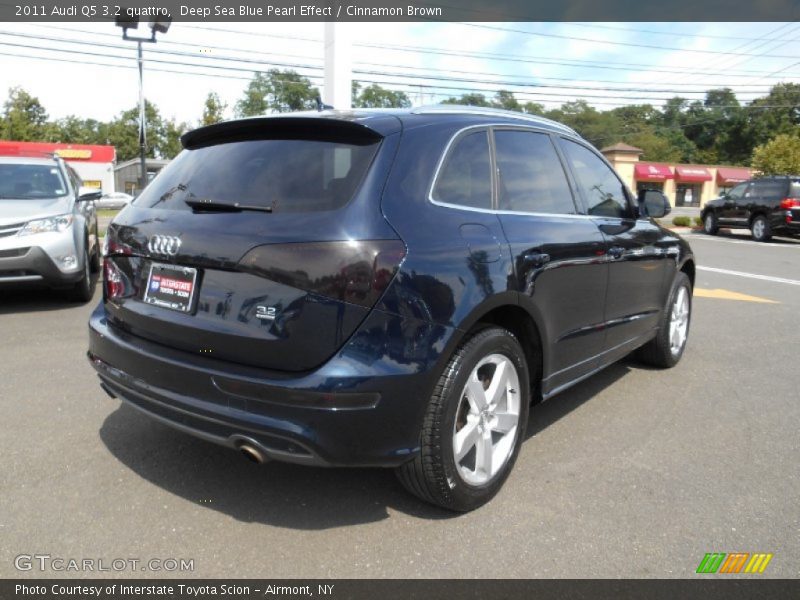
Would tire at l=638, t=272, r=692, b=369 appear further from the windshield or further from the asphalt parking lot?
the windshield

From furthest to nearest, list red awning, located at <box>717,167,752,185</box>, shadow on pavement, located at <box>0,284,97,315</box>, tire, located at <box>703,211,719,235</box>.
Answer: red awning, located at <box>717,167,752,185</box> → tire, located at <box>703,211,719,235</box> → shadow on pavement, located at <box>0,284,97,315</box>

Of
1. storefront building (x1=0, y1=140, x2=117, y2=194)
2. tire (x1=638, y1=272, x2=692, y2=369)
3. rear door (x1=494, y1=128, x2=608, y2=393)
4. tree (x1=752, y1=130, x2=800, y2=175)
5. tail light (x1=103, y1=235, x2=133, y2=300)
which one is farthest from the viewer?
storefront building (x1=0, y1=140, x2=117, y2=194)

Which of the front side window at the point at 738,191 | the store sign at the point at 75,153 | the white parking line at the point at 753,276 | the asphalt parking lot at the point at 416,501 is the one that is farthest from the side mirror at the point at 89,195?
the store sign at the point at 75,153

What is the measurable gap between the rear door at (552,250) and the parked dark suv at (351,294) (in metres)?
0.01

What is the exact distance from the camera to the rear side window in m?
17.5

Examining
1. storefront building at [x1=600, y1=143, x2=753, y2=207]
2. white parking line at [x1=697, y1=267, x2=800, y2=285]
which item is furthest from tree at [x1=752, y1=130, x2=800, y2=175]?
storefront building at [x1=600, y1=143, x2=753, y2=207]

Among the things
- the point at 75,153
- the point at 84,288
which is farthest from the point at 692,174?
the point at 84,288

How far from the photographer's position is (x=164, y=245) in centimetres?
259

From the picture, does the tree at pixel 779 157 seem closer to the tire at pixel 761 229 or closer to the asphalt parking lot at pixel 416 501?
the tire at pixel 761 229

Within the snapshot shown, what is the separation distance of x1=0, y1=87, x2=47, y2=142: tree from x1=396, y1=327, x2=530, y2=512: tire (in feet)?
217

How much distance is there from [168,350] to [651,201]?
3.52 m

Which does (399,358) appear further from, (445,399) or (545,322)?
(545,322)

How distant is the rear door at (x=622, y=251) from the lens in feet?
12.3

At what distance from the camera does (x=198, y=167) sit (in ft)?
9.40
